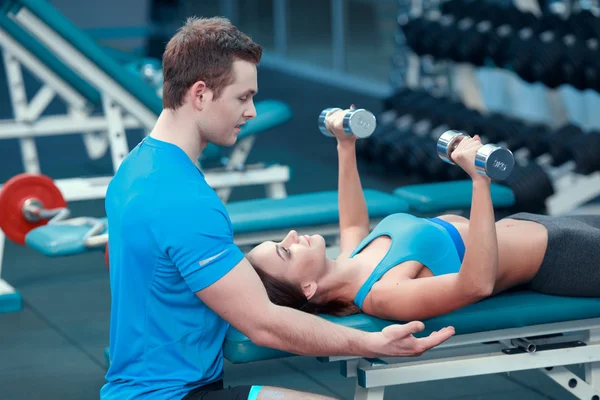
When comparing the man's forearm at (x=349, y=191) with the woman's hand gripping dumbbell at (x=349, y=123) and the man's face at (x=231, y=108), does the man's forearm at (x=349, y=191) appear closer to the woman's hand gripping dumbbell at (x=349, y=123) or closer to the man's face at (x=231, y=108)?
the woman's hand gripping dumbbell at (x=349, y=123)

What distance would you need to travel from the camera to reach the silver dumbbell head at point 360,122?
2264 mm

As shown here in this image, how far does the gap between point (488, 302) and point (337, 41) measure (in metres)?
6.65

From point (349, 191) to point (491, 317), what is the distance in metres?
0.54

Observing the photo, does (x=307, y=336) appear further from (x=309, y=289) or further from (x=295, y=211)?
(x=295, y=211)

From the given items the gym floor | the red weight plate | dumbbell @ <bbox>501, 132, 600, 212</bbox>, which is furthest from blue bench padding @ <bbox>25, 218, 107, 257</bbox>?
dumbbell @ <bbox>501, 132, 600, 212</bbox>

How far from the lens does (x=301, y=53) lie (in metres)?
9.62

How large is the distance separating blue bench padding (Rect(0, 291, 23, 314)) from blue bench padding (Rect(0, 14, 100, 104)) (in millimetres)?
1716

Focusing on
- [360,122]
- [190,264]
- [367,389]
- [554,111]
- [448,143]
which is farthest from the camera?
[554,111]

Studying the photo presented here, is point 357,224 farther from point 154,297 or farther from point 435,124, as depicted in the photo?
point 435,124

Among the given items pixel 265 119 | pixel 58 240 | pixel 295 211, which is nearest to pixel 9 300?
pixel 58 240

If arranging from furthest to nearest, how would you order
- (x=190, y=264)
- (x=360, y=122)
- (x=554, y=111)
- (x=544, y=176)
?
1. (x=554, y=111)
2. (x=544, y=176)
3. (x=360, y=122)
4. (x=190, y=264)

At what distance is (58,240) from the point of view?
108 inches

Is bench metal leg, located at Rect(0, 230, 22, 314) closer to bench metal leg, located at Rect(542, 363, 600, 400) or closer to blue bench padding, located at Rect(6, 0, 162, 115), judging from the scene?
blue bench padding, located at Rect(6, 0, 162, 115)

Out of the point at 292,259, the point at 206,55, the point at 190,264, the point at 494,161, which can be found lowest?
the point at 292,259
